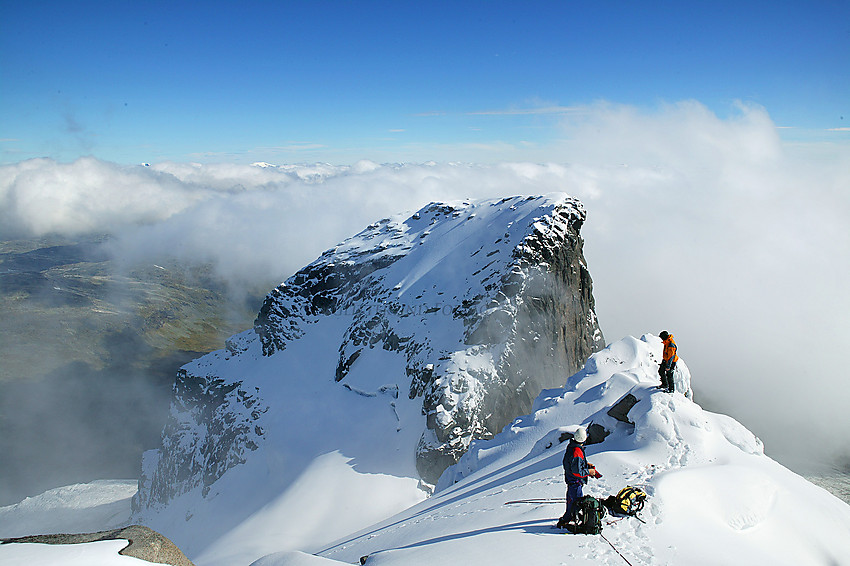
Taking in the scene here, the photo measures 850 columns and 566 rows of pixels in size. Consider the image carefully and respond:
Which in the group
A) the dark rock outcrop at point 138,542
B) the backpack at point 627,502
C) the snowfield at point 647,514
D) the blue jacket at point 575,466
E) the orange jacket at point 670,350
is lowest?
the snowfield at point 647,514

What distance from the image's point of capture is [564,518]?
500 inches

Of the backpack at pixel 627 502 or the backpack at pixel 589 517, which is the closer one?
the backpack at pixel 589 517

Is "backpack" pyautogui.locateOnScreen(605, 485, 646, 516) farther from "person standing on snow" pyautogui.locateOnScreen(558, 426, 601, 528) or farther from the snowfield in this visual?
"person standing on snow" pyautogui.locateOnScreen(558, 426, 601, 528)

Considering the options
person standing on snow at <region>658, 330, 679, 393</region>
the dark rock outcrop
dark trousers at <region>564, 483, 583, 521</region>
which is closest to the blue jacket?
dark trousers at <region>564, 483, 583, 521</region>

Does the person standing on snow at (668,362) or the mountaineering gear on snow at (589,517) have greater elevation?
the person standing on snow at (668,362)

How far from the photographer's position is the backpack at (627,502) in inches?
505

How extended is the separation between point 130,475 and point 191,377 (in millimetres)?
59930

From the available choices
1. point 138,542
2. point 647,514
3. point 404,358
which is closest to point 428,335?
point 404,358

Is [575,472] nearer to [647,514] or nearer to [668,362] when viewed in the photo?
[647,514]

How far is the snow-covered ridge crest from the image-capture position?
61.3 m

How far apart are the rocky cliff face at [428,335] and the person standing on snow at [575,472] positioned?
46.1m

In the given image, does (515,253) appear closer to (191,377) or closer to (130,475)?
(191,377)

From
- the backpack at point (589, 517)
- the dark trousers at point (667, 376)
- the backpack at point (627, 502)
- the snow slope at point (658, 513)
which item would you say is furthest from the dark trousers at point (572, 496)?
the dark trousers at point (667, 376)

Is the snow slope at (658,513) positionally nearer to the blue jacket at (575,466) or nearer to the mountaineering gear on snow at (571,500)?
the mountaineering gear on snow at (571,500)
